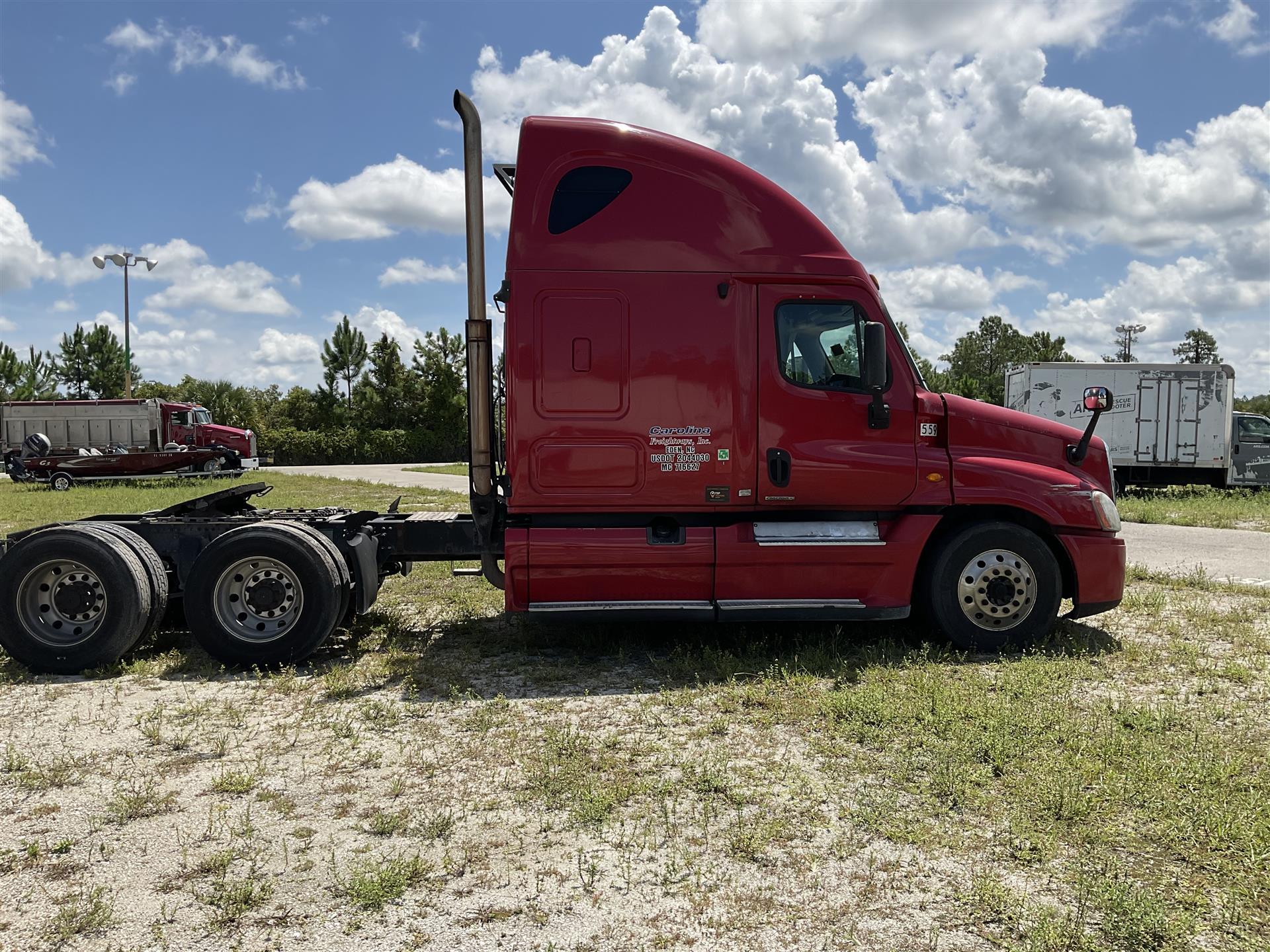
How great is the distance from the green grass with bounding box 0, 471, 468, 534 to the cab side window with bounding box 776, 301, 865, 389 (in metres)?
11.4

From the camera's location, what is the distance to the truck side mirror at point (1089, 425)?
6.39m

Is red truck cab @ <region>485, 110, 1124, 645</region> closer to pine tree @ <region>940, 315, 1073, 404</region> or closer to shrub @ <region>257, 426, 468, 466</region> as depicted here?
shrub @ <region>257, 426, 468, 466</region>

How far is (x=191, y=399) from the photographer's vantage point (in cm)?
6322

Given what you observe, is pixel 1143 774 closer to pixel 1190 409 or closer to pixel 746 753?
pixel 746 753

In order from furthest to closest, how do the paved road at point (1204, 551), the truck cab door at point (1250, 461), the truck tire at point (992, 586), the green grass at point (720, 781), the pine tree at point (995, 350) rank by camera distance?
the pine tree at point (995, 350)
the truck cab door at point (1250, 461)
the paved road at point (1204, 551)
the truck tire at point (992, 586)
the green grass at point (720, 781)

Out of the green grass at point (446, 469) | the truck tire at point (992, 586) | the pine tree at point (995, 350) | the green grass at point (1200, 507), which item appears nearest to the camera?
the truck tire at point (992, 586)

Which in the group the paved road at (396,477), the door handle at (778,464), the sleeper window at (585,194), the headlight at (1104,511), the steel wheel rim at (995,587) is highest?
the sleeper window at (585,194)

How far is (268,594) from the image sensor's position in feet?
20.0

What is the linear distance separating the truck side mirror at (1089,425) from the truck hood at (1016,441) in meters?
0.04

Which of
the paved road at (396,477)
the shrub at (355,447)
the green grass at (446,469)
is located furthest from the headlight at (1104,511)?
the shrub at (355,447)

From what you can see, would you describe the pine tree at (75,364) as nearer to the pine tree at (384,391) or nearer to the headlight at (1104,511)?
the pine tree at (384,391)

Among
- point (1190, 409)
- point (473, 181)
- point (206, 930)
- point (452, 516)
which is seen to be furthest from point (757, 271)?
point (1190, 409)

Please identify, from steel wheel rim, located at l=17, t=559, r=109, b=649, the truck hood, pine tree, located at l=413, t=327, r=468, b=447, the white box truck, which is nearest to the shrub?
pine tree, located at l=413, t=327, r=468, b=447

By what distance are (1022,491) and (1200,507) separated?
1438 centimetres
